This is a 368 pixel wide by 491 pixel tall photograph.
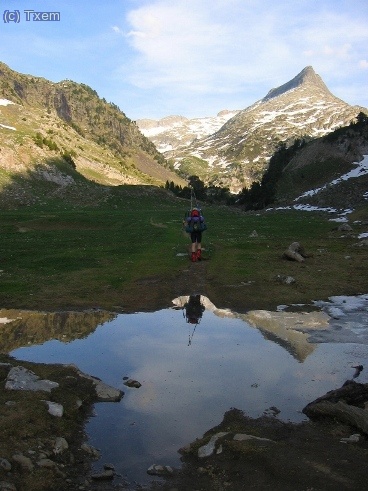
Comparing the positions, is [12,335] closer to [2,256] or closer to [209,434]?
[209,434]

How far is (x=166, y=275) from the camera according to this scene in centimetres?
2878

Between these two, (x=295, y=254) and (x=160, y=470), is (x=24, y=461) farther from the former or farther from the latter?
(x=295, y=254)

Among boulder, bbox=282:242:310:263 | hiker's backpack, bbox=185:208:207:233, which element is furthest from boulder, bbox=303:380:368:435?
boulder, bbox=282:242:310:263

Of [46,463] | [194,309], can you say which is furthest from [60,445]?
[194,309]

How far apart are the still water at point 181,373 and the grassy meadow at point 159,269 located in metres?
4.04

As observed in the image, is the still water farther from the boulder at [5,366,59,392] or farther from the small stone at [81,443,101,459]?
the boulder at [5,366,59,392]

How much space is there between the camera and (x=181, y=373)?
46.8 feet

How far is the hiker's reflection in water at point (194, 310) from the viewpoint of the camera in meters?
20.1

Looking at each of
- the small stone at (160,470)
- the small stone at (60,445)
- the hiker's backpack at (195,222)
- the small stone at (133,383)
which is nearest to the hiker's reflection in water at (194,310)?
the small stone at (133,383)

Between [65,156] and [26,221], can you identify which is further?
[65,156]

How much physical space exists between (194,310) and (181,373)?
760cm

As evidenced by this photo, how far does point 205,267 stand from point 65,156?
344ft

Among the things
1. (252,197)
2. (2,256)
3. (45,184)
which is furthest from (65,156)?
(2,256)

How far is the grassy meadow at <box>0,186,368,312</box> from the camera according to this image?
23.4 metres
